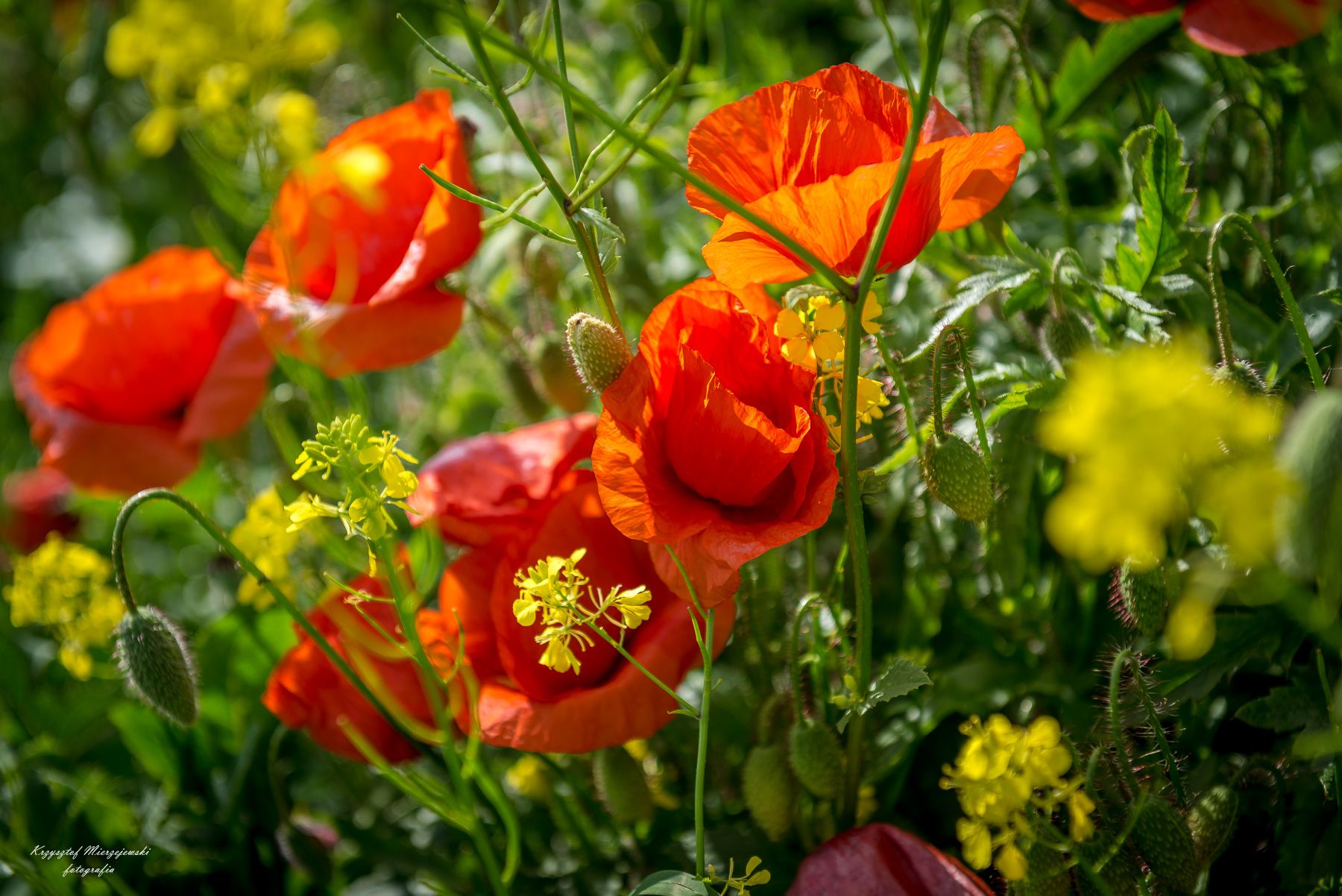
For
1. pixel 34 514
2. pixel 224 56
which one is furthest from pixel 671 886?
pixel 34 514

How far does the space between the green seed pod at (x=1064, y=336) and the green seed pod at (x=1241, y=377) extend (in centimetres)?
8

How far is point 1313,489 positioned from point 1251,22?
0.37 meters

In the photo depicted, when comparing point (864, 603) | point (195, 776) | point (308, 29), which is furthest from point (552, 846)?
point (308, 29)

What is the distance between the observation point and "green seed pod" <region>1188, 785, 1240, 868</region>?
54cm

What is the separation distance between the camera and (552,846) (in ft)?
2.60

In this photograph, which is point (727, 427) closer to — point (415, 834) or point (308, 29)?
point (415, 834)

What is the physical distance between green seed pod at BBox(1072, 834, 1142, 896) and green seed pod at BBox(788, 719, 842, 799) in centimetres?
12

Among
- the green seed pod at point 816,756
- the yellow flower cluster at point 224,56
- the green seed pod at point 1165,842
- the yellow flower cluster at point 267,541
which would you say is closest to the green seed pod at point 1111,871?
the green seed pod at point 1165,842

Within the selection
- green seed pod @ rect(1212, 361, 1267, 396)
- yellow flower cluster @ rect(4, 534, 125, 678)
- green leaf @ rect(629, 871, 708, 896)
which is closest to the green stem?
green seed pod @ rect(1212, 361, 1267, 396)

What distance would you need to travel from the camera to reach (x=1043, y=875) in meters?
0.50

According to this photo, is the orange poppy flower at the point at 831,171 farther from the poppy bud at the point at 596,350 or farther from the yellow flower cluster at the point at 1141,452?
the yellow flower cluster at the point at 1141,452

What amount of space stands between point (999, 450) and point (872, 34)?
574 mm

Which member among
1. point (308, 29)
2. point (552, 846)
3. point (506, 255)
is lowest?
point (552, 846)

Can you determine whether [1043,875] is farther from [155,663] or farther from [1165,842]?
[155,663]
